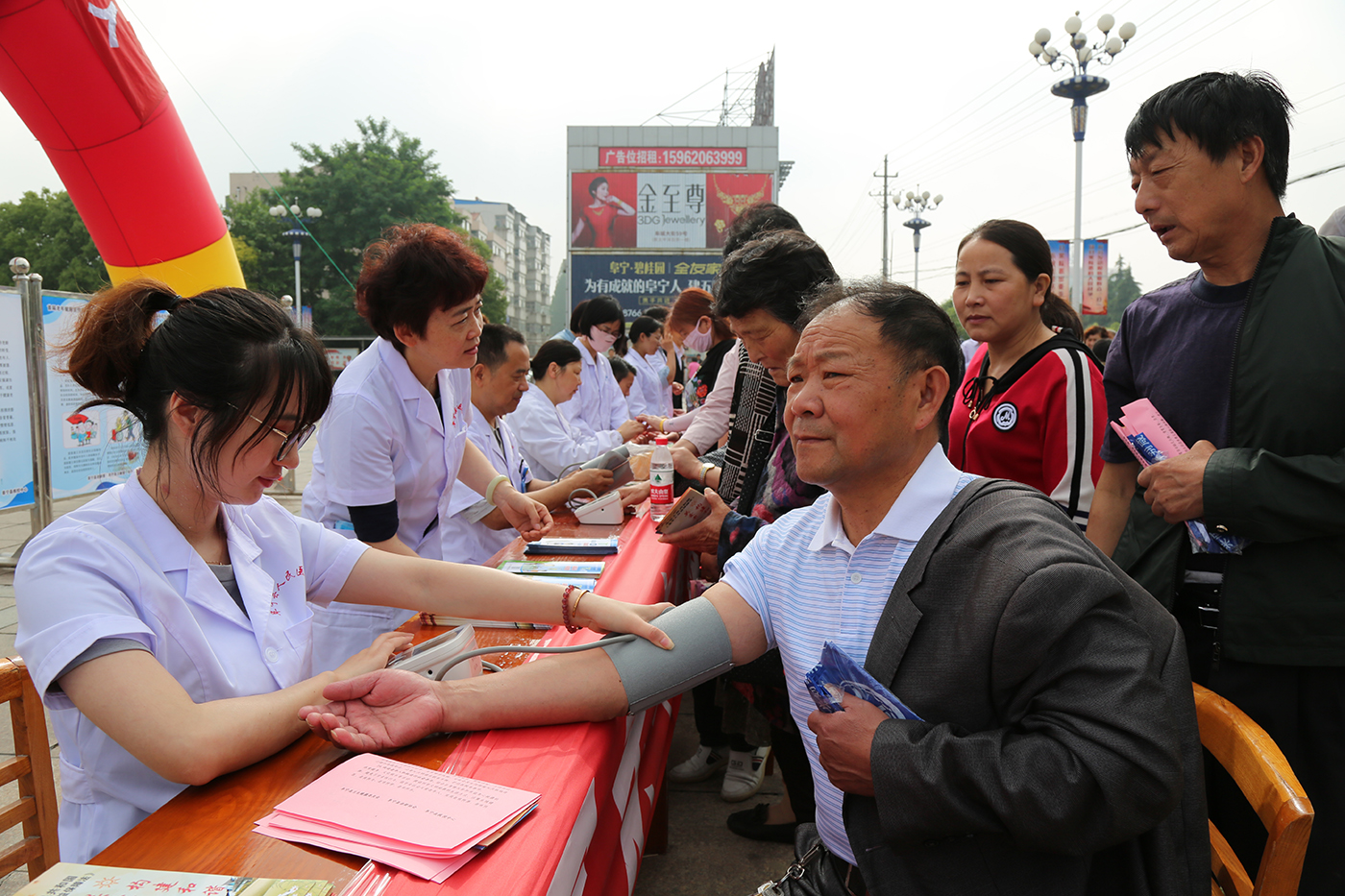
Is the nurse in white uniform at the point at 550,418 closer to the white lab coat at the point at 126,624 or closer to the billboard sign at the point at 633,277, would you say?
the white lab coat at the point at 126,624

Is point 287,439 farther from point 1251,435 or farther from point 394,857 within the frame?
point 1251,435

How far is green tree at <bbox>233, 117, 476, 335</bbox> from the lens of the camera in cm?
3225

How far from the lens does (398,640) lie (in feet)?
4.91

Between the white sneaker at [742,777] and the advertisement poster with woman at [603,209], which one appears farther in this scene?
the advertisement poster with woman at [603,209]

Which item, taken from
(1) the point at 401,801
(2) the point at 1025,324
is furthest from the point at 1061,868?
(2) the point at 1025,324

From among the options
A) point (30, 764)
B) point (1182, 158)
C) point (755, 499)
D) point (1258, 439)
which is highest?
point (1182, 158)

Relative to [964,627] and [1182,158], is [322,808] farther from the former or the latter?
[1182,158]

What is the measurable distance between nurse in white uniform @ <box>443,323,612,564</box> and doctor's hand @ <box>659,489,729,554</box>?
0.99 metres

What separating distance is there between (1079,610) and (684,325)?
5.10 meters

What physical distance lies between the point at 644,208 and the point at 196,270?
64.8ft

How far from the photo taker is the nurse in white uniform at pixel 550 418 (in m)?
4.75

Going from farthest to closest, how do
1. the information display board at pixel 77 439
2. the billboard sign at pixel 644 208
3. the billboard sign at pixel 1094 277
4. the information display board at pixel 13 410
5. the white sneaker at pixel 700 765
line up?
the billboard sign at pixel 644 208 < the billboard sign at pixel 1094 277 < the information display board at pixel 77 439 < the information display board at pixel 13 410 < the white sneaker at pixel 700 765

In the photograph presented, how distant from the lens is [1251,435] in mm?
1665

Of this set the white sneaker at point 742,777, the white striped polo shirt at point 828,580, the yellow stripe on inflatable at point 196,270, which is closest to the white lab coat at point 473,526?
the white sneaker at point 742,777
